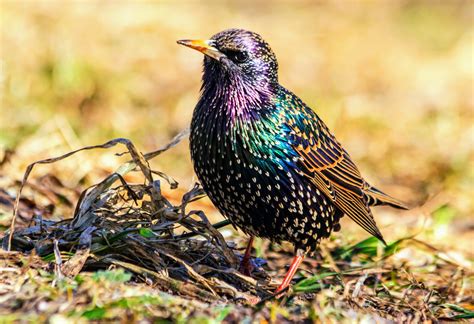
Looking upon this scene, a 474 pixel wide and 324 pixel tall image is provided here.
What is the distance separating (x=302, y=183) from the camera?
13.6 feet

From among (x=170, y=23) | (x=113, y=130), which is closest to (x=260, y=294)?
(x=113, y=130)

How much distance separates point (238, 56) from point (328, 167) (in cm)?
81

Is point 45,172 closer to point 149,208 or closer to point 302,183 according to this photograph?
point 149,208

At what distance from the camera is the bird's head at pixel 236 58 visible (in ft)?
13.2

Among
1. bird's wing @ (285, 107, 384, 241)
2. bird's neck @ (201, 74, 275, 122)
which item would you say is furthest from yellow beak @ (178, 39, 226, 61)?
bird's wing @ (285, 107, 384, 241)

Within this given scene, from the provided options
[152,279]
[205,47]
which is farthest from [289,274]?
[205,47]

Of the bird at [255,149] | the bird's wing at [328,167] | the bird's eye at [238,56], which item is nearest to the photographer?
the bird at [255,149]

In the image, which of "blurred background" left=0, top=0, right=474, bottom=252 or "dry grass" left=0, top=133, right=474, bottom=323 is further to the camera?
"blurred background" left=0, top=0, right=474, bottom=252

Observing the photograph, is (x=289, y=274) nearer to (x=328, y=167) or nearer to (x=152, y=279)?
(x=328, y=167)

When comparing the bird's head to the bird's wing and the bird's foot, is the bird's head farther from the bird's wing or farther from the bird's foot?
the bird's foot

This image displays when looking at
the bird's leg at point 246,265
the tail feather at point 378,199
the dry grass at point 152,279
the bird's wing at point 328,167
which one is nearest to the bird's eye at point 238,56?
the bird's wing at point 328,167

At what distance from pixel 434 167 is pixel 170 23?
15.9 feet

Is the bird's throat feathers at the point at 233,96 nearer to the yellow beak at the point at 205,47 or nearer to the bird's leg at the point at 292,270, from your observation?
the yellow beak at the point at 205,47

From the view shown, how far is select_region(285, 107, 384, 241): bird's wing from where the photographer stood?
420 cm
